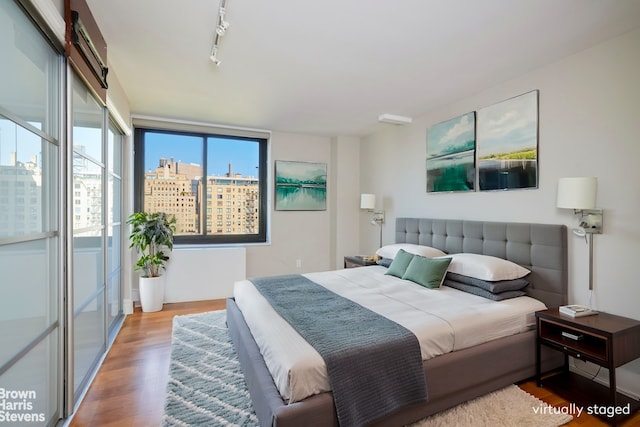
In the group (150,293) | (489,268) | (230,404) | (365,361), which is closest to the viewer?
(365,361)

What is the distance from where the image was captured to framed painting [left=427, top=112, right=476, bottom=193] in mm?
3316

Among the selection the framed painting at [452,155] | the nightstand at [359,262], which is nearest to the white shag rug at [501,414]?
the framed painting at [452,155]

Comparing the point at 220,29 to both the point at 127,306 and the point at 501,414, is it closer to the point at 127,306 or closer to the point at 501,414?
the point at 501,414

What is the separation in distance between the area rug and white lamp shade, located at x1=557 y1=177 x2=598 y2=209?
4.66ft

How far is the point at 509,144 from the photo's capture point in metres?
2.92

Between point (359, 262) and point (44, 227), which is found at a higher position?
point (44, 227)

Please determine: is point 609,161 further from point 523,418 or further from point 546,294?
point 523,418

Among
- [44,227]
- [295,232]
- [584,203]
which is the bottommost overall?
[295,232]

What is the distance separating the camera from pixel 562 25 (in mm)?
2066

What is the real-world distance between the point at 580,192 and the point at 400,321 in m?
1.63

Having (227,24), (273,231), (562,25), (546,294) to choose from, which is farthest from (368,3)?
(273,231)

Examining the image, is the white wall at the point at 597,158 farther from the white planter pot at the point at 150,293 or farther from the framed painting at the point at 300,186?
the white planter pot at the point at 150,293

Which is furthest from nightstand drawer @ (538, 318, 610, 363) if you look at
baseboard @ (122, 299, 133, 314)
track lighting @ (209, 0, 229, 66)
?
baseboard @ (122, 299, 133, 314)

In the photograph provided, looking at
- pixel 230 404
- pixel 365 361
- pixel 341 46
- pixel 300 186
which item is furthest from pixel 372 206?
pixel 230 404
